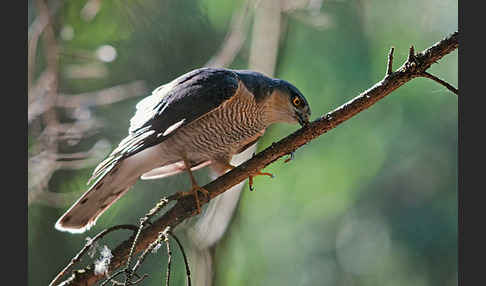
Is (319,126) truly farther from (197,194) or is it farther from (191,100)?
(191,100)

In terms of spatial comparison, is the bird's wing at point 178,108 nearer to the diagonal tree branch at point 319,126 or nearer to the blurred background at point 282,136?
the diagonal tree branch at point 319,126

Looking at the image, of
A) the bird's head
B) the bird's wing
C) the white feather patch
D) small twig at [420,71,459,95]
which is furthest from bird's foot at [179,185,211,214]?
small twig at [420,71,459,95]

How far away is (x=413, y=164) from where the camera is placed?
389 centimetres

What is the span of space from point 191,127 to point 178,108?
0.10m

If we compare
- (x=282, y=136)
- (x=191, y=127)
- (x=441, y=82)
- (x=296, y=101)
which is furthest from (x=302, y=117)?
(x=282, y=136)

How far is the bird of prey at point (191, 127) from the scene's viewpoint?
182cm

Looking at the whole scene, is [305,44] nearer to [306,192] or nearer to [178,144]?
[306,192]

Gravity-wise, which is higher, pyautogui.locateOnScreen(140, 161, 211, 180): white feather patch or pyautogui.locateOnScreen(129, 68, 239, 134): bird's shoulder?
pyautogui.locateOnScreen(129, 68, 239, 134): bird's shoulder

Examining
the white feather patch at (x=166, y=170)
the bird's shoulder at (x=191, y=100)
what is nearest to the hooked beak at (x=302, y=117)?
the bird's shoulder at (x=191, y=100)

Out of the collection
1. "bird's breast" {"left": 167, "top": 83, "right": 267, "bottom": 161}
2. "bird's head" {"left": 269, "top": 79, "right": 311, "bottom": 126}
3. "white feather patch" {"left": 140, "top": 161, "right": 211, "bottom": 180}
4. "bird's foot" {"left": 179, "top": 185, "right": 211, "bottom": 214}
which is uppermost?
"bird's head" {"left": 269, "top": 79, "right": 311, "bottom": 126}

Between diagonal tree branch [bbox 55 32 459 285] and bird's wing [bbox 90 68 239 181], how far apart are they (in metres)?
0.35

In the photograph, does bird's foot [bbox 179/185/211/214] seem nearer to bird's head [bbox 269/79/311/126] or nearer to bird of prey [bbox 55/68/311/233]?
bird of prey [bbox 55/68/311/233]

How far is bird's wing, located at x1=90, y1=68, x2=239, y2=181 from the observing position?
1789mm

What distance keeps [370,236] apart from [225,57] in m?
1.74
